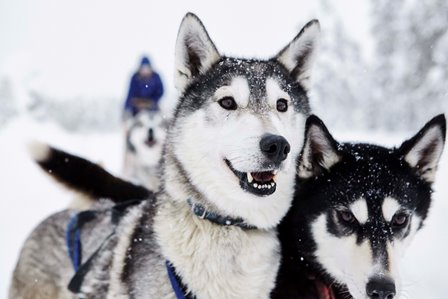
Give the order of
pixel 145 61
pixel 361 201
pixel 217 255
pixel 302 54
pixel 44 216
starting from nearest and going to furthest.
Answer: pixel 217 255
pixel 361 201
pixel 302 54
pixel 44 216
pixel 145 61

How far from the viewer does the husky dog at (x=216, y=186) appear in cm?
228

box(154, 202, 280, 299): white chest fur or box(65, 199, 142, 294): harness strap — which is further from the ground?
box(154, 202, 280, 299): white chest fur

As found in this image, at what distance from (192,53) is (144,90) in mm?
5807

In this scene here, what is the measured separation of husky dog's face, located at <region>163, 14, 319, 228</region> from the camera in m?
2.29

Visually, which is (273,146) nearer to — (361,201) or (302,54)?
(361,201)

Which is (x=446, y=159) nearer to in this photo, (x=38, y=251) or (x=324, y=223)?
(x=324, y=223)

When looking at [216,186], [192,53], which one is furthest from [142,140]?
[216,186]

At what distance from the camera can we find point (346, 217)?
8.28 feet

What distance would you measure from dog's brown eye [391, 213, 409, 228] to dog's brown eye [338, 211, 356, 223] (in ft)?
0.65

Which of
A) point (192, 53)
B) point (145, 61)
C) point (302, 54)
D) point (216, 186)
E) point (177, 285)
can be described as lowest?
point (177, 285)

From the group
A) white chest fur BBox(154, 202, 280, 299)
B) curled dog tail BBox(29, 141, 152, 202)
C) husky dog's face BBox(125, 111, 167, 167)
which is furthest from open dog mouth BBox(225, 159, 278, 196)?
husky dog's face BBox(125, 111, 167, 167)

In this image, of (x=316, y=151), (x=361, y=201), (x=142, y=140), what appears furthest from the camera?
(x=142, y=140)

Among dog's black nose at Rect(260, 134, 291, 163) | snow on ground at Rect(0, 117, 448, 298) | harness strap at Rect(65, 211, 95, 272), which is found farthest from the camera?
Result: snow on ground at Rect(0, 117, 448, 298)

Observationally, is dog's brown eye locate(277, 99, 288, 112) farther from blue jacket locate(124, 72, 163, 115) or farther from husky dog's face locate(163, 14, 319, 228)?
blue jacket locate(124, 72, 163, 115)
